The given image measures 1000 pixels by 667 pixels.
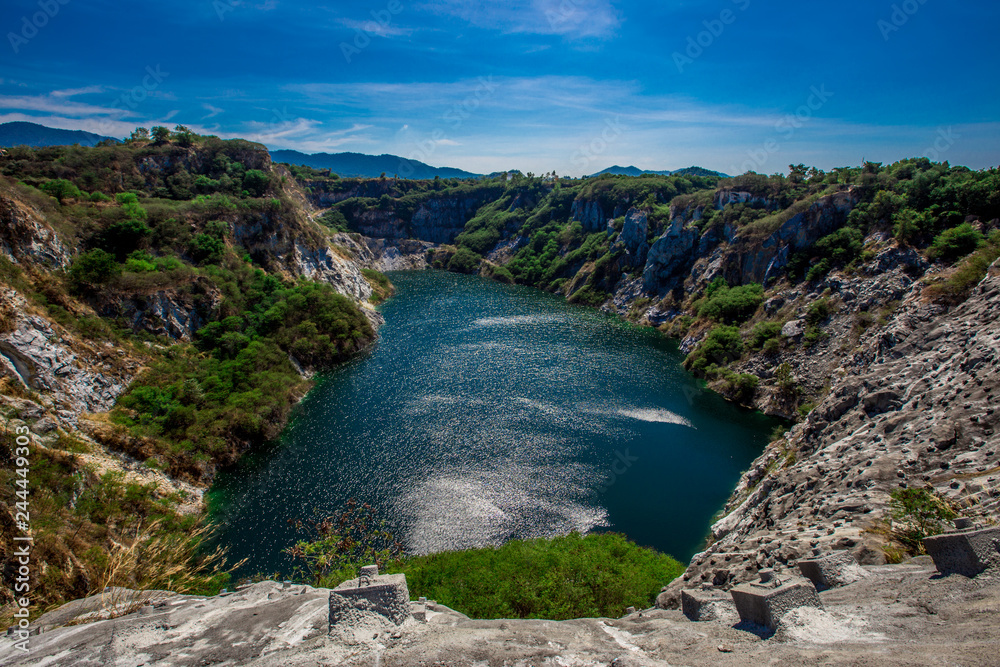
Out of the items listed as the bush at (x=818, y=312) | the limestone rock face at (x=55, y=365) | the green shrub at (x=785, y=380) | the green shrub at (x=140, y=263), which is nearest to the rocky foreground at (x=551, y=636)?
the limestone rock face at (x=55, y=365)

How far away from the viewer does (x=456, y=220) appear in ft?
649

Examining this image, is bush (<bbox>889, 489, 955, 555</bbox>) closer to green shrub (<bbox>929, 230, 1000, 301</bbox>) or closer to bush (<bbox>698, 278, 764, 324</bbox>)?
green shrub (<bbox>929, 230, 1000, 301</bbox>)

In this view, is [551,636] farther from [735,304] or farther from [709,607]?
[735,304]

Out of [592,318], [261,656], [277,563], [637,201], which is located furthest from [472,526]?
[637,201]

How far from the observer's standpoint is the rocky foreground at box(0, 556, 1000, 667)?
8.74m

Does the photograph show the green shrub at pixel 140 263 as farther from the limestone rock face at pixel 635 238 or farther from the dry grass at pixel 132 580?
the limestone rock face at pixel 635 238

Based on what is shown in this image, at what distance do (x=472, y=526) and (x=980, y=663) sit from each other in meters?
28.7

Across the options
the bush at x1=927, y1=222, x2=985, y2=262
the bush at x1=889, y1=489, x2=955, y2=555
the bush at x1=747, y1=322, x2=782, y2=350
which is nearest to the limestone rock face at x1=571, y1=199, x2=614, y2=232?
the bush at x1=747, y1=322, x2=782, y2=350

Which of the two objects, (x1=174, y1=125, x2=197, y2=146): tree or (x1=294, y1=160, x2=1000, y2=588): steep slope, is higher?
(x1=174, y1=125, x2=197, y2=146): tree

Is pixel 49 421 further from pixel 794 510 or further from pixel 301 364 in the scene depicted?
pixel 794 510

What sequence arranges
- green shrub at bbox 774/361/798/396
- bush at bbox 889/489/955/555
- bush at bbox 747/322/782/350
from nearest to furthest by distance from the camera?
bush at bbox 889/489/955/555 → green shrub at bbox 774/361/798/396 → bush at bbox 747/322/782/350

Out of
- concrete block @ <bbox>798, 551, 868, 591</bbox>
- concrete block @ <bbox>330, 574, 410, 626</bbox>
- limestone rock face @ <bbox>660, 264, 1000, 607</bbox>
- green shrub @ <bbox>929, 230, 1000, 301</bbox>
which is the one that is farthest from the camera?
green shrub @ <bbox>929, 230, 1000, 301</bbox>

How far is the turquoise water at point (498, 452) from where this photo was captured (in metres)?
33.1

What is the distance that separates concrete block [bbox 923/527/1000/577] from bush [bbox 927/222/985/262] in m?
50.4
